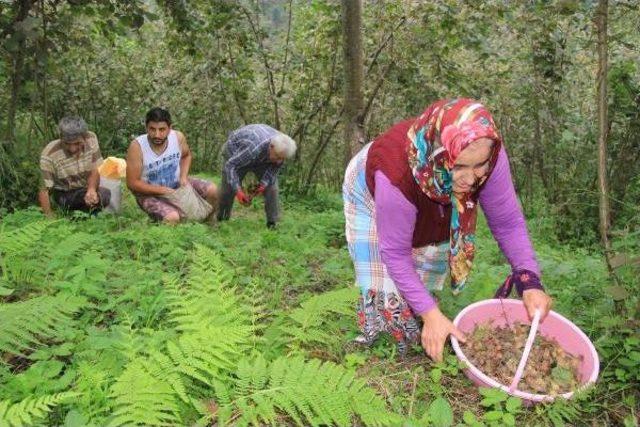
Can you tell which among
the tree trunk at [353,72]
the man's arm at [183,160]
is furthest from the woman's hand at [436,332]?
the man's arm at [183,160]

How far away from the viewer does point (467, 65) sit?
8633 mm

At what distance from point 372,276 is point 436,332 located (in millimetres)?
614

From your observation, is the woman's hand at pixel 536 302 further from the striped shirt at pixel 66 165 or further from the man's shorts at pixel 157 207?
the striped shirt at pixel 66 165

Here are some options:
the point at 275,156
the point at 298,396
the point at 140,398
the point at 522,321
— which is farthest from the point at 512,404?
the point at 275,156

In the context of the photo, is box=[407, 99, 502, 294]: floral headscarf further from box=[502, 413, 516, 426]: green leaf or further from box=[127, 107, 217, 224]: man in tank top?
box=[127, 107, 217, 224]: man in tank top

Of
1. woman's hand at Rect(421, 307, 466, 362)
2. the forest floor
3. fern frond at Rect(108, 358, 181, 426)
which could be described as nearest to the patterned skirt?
the forest floor

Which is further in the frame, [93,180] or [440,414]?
[93,180]

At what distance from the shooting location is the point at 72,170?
6.15 metres

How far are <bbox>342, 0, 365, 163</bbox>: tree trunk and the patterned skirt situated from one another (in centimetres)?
320

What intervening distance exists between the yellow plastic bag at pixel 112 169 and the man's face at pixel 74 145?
344 millimetres

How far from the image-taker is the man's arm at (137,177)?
5.78 metres

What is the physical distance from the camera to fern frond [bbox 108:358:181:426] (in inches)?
78.6

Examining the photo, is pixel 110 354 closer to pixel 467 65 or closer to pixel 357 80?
pixel 357 80

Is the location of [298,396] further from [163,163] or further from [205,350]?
[163,163]
